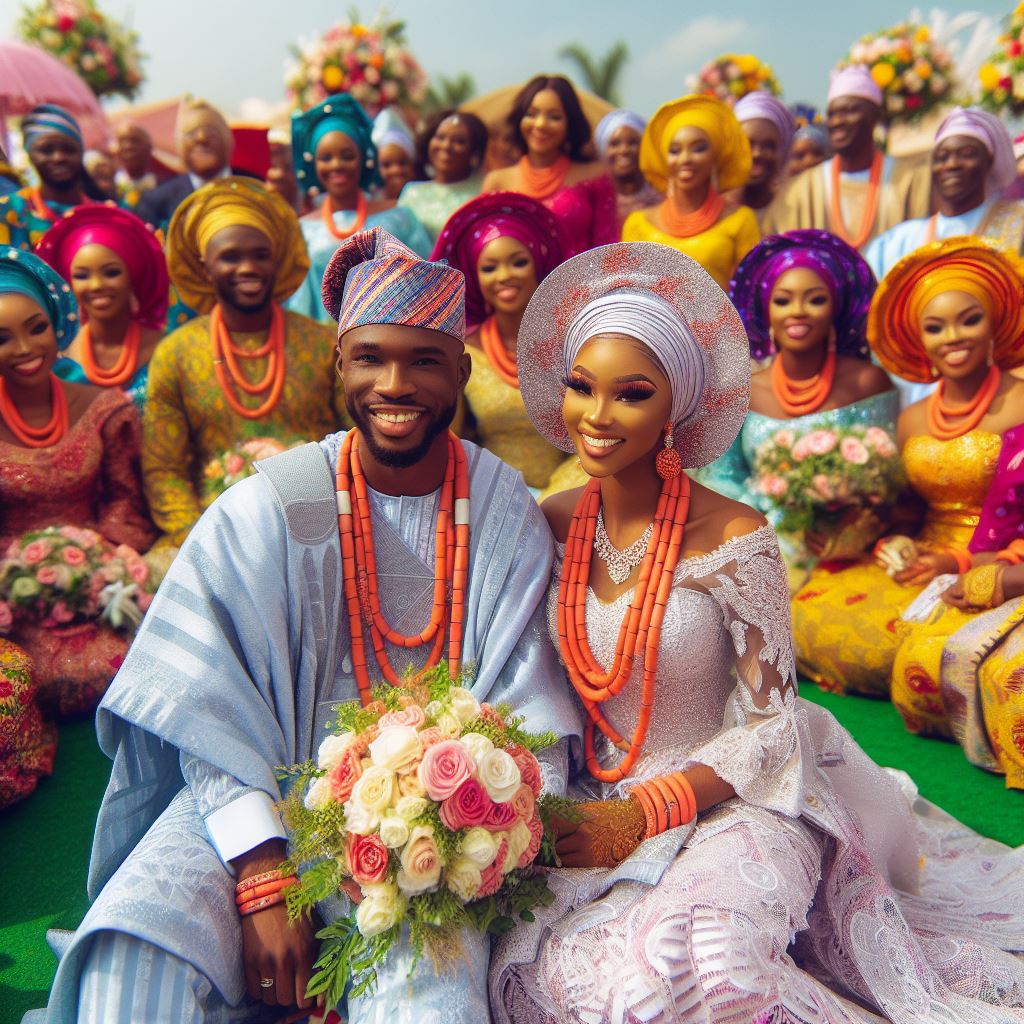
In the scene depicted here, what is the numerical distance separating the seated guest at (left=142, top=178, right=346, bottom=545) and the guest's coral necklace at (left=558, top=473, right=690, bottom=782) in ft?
9.66

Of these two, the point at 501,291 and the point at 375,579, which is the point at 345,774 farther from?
the point at 501,291

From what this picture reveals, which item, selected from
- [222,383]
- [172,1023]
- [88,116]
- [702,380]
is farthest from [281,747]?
[88,116]

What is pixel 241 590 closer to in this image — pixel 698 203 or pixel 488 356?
pixel 488 356

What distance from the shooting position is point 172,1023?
2.24m

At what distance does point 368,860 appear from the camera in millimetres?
2180

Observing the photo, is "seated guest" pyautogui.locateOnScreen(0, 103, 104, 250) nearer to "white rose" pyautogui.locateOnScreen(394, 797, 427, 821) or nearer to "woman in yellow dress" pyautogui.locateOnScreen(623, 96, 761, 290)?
"woman in yellow dress" pyautogui.locateOnScreen(623, 96, 761, 290)

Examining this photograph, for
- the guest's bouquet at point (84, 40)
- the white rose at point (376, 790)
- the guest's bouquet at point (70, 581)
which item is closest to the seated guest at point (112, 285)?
the guest's bouquet at point (70, 581)

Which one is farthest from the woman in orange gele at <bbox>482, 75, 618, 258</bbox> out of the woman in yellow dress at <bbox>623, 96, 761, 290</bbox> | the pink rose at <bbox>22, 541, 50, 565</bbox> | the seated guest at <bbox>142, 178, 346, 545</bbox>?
the pink rose at <bbox>22, 541, 50, 565</bbox>

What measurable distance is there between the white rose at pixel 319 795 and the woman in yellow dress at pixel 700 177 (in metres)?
5.49

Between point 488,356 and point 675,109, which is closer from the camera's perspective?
point 488,356

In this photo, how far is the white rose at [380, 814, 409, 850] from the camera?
2137mm

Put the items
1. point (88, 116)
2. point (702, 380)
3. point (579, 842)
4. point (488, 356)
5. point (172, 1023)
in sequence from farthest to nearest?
point (88, 116) → point (488, 356) → point (702, 380) → point (579, 842) → point (172, 1023)

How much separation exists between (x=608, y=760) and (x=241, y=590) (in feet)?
3.92

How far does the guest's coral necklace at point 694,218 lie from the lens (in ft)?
24.2
